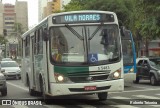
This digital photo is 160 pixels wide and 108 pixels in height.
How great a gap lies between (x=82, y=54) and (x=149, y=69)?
38.6ft

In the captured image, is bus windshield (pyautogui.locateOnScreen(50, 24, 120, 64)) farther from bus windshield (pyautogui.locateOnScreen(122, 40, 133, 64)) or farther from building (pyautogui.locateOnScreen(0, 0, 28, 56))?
building (pyautogui.locateOnScreen(0, 0, 28, 56))

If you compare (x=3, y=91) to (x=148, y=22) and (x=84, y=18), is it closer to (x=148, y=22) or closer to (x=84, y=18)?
(x=84, y=18)

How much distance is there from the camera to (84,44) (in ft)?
42.1

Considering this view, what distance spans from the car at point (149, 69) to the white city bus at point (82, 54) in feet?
33.4

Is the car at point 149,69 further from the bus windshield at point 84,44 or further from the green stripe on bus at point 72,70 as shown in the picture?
the green stripe on bus at point 72,70

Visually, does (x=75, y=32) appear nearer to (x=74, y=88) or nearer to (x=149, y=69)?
(x=74, y=88)

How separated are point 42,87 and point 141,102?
3.38 metres

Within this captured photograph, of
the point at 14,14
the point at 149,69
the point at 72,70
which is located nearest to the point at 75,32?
the point at 72,70

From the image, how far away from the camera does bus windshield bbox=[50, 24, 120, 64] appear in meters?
12.8

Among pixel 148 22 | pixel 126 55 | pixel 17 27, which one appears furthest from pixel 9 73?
pixel 17 27

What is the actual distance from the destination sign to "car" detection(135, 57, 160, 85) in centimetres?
1017

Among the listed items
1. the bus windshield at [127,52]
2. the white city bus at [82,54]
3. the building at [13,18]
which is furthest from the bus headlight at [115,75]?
the building at [13,18]

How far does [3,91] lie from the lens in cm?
1819

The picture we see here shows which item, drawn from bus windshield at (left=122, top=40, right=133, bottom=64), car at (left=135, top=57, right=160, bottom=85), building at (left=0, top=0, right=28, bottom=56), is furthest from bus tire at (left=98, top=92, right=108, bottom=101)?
building at (left=0, top=0, right=28, bottom=56)
